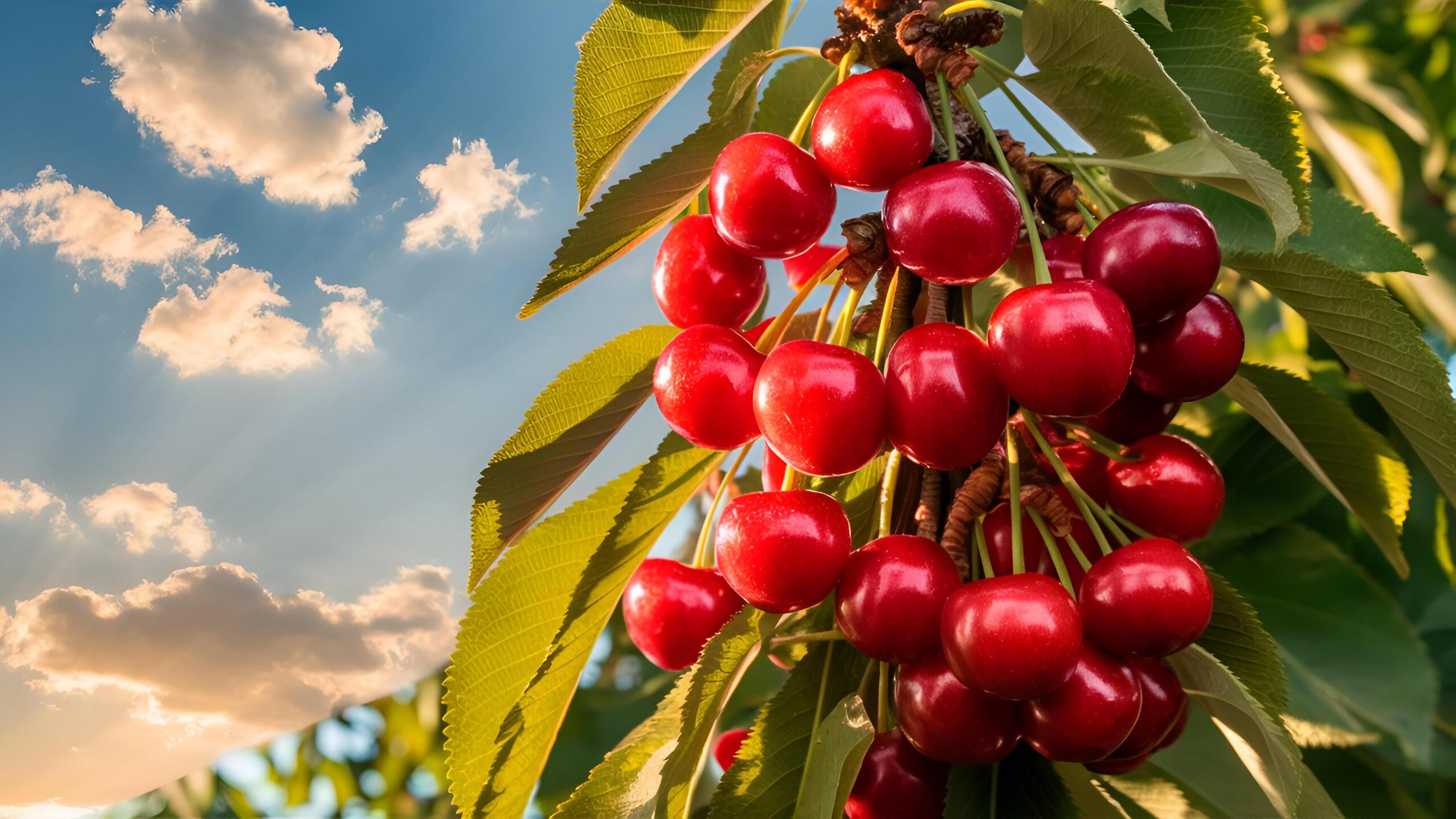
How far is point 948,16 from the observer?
2.64 ft

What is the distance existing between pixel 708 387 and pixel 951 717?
276 millimetres

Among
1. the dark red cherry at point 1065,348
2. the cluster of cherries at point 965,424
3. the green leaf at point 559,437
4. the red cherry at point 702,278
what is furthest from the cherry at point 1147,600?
the green leaf at point 559,437

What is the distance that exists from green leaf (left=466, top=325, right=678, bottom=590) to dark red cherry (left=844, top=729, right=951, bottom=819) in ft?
1.20

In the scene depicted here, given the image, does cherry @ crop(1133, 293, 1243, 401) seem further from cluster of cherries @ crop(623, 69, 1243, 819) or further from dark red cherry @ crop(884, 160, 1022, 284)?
dark red cherry @ crop(884, 160, 1022, 284)

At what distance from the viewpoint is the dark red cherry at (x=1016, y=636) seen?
58 cm

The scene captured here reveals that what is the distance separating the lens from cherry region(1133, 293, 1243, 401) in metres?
0.71

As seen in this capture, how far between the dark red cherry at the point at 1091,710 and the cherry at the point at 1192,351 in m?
0.21

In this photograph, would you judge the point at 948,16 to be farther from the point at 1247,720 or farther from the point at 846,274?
the point at 1247,720

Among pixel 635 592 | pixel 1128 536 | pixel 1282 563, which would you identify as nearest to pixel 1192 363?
pixel 1128 536

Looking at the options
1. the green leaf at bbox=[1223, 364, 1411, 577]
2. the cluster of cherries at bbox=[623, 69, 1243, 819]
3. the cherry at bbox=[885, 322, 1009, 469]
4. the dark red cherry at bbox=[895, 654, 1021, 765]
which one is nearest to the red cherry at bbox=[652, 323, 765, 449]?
the cluster of cherries at bbox=[623, 69, 1243, 819]

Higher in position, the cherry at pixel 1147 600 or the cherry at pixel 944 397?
the cherry at pixel 944 397

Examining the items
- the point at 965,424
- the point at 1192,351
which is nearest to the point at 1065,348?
the point at 965,424

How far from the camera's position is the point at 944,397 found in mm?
623

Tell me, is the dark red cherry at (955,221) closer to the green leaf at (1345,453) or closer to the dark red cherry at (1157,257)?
the dark red cherry at (1157,257)
